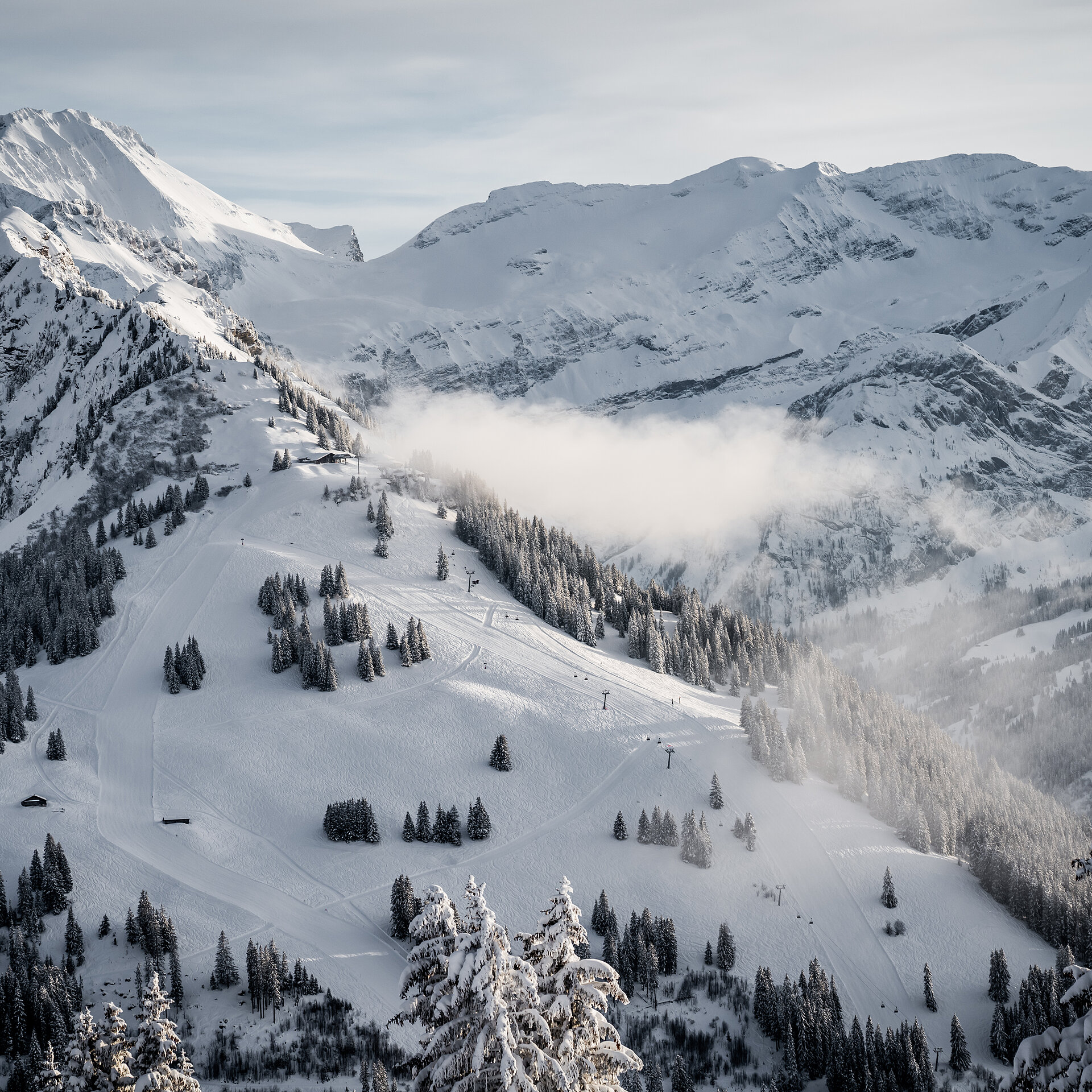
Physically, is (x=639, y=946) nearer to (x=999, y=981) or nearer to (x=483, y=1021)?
(x=999, y=981)

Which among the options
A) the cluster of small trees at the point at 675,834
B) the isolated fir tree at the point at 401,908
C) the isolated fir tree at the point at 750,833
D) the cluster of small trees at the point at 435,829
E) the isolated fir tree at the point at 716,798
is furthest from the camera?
the isolated fir tree at the point at 716,798

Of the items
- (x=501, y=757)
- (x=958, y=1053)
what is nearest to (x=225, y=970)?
(x=501, y=757)

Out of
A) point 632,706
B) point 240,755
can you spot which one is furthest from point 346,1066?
point 632,706

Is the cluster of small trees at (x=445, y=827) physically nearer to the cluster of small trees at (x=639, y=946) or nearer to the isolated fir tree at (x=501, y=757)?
the isolated fir tree at (x=501, y=757)

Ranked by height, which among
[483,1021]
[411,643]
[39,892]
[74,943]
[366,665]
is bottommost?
[74,943]

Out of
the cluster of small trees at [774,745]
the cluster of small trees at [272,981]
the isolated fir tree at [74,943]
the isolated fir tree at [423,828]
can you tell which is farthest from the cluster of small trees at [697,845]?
the isolated fir tree at [74,943]

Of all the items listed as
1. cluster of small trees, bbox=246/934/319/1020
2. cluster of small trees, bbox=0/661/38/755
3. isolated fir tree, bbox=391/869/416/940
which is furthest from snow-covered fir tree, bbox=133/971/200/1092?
cluster of small trees, bbox=0/661/38/755
